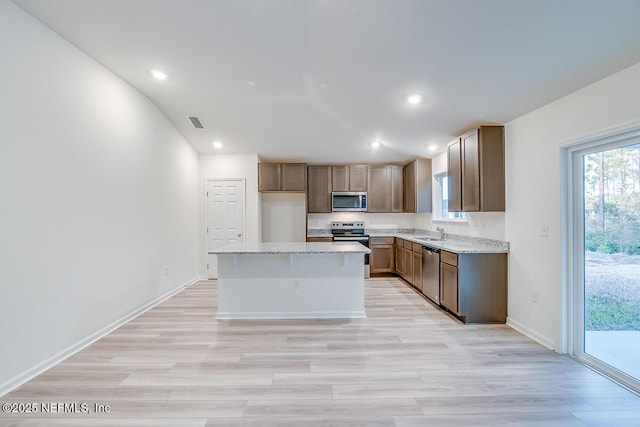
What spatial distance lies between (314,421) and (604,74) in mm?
3313

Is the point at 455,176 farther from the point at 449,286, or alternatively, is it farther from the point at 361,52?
the point at 361,52

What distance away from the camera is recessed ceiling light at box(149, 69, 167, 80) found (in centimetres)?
340

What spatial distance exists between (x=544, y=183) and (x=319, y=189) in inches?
156

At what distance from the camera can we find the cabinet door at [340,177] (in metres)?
6.23

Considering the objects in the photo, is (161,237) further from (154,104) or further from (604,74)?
(604,74)

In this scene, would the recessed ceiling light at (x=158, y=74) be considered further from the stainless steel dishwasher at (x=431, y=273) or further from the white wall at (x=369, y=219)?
the stainless steel dishwasher at (x=431, y=273)

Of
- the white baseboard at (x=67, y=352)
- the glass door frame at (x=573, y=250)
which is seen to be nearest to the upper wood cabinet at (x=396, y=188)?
the glass door frame at (x=573, y=250)

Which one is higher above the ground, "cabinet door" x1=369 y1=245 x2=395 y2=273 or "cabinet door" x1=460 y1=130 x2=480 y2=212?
"cabinet door" x1=460 y1=130 x2=480 y2=212

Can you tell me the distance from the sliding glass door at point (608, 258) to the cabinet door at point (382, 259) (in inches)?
133

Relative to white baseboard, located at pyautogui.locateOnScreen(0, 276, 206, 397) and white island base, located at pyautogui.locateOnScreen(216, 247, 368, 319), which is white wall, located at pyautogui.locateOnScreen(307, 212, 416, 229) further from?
white baseboard, located at pyautogui.locateOnScreen(0, 276, 206, 397)

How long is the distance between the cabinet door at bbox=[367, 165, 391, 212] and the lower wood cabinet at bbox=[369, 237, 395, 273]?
0.68 metres

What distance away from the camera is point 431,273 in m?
4.25

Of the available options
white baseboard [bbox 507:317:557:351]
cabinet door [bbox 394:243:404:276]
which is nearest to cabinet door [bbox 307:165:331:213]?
cabinet door [bbox 394:243:404:276]

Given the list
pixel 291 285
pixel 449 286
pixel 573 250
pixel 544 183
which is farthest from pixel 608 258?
pixel 291 285
